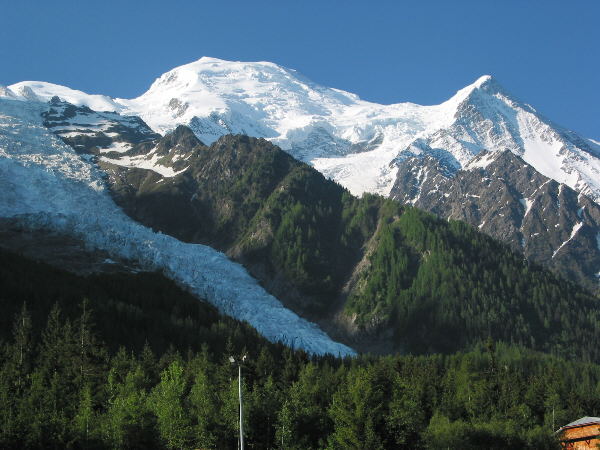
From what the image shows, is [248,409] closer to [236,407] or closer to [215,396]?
[236,407]

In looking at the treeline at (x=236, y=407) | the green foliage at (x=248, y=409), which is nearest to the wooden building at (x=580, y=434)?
the treeline at (x=236, y=407)

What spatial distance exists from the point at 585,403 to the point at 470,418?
28.5m

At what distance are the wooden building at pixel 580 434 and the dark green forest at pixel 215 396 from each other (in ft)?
7.48

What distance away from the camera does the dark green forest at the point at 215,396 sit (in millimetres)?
85375

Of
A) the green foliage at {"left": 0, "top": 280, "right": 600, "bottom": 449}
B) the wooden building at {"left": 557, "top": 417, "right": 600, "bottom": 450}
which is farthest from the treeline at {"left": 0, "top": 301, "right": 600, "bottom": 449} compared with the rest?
the wooden building at {"left": 557, "top": 417, "right": 600, "bottom": 450}

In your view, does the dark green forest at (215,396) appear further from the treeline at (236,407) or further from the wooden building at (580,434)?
the wooden building at (580,434)

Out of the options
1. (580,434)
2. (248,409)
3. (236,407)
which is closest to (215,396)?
(248,409)

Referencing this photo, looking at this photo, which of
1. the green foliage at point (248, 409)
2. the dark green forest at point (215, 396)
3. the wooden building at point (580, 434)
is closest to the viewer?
the green foliage at point (248, 409)

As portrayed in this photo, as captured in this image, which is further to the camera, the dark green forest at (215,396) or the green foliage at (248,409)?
the dark green forest at (215,396)

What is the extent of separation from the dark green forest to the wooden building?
228cm

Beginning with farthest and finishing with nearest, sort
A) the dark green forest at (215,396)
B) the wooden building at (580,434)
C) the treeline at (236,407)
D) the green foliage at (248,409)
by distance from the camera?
the wooden building at (580,434) < the dark green forest at (215,396) < the treeline at (236,407) < the green foliage at (248,409)

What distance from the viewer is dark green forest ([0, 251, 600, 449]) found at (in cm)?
8538

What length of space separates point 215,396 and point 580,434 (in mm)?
46506

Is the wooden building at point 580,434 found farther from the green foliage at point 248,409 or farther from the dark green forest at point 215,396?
the green foliage at point 248,409
